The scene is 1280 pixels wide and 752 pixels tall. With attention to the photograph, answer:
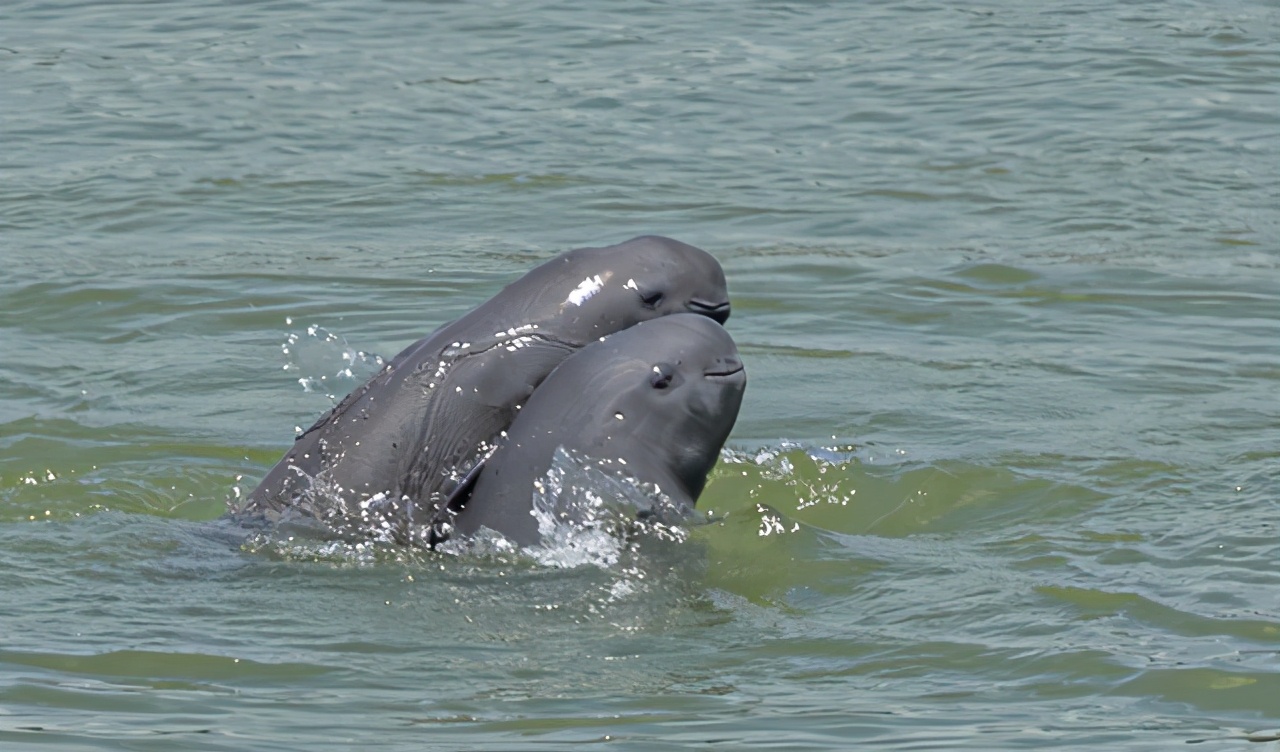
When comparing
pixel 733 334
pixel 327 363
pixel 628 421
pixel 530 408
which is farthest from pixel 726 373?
pixel 733 334

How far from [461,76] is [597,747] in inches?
500

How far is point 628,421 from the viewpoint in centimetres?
792

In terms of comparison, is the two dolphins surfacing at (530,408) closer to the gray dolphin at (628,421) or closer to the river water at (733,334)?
the gray dolphin at (628,421)

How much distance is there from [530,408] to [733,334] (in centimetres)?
419

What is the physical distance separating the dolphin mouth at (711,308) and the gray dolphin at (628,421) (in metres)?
0.70

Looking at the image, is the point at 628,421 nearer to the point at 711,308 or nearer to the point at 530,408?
the point at 530,408

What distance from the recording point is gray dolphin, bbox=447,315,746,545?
25.8 feet

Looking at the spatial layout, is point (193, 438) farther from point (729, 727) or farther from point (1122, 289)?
point (1122, 289)

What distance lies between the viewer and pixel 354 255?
1379 centimetres

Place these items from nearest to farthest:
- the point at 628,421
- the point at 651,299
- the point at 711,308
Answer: the point at 628,421
the point at 651,299
the point at 711,308

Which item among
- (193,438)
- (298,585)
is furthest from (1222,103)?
(298,585)

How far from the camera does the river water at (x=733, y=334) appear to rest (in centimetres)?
664

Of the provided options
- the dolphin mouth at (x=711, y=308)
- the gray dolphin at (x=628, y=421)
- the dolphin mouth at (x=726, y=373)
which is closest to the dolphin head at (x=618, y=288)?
the dolphin mouth at (x=711, y=308)

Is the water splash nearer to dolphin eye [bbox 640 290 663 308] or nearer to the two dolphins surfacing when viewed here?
the two dolphins surfacing
